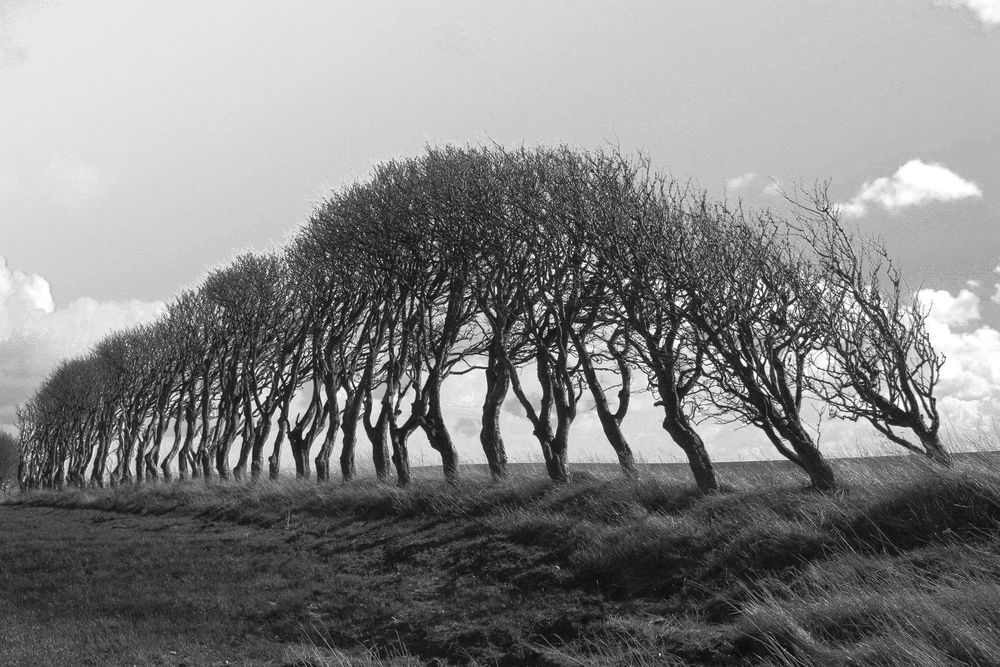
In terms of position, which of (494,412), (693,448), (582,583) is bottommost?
(582,583)

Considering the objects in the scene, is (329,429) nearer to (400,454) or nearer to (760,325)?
(400,454)

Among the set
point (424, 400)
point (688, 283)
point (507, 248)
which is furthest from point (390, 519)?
point (688, 283)

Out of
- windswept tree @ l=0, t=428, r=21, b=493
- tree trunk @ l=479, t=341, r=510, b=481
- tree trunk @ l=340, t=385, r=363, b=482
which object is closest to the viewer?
tree trunk @ l=479, t=341, r=510, b=481

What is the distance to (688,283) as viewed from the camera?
14805 mm

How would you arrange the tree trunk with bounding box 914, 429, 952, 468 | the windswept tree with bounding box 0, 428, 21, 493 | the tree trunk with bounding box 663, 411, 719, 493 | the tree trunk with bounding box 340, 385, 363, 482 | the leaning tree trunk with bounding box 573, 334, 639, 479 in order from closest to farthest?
the tree trunk with bounding box 914, 429, 952, 468, the tree trunk with bounding box 663, 411, 719, 493, the leaning tree trunk with bounding box 573, 334, 639, 479, the tree trunk with bounding box 340, 385, 363, 482, the windswept tree with bounding box 0, 428, 21, 493

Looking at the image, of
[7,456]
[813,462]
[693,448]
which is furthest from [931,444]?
[7,456]

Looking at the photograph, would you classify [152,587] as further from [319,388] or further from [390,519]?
[319,388]


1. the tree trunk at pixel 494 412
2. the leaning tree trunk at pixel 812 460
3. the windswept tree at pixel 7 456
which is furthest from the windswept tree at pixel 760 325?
the windswept tree at pixel 7 456

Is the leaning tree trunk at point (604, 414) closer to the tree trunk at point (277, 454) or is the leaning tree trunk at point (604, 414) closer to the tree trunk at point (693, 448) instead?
the tree trunk at point (693, 448)

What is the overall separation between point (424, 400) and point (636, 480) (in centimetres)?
981

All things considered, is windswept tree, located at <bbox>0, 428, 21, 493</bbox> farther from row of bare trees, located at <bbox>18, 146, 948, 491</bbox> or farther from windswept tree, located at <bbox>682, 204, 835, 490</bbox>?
windswept tree, located at <bbox>682, 204, 835, 490</bbox>

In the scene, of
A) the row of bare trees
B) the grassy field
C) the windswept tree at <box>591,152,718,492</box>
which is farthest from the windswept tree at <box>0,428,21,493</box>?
the windswept tree at <box>591,152,718,492</box>

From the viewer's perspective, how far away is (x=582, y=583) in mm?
11930

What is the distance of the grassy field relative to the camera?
314 inches
